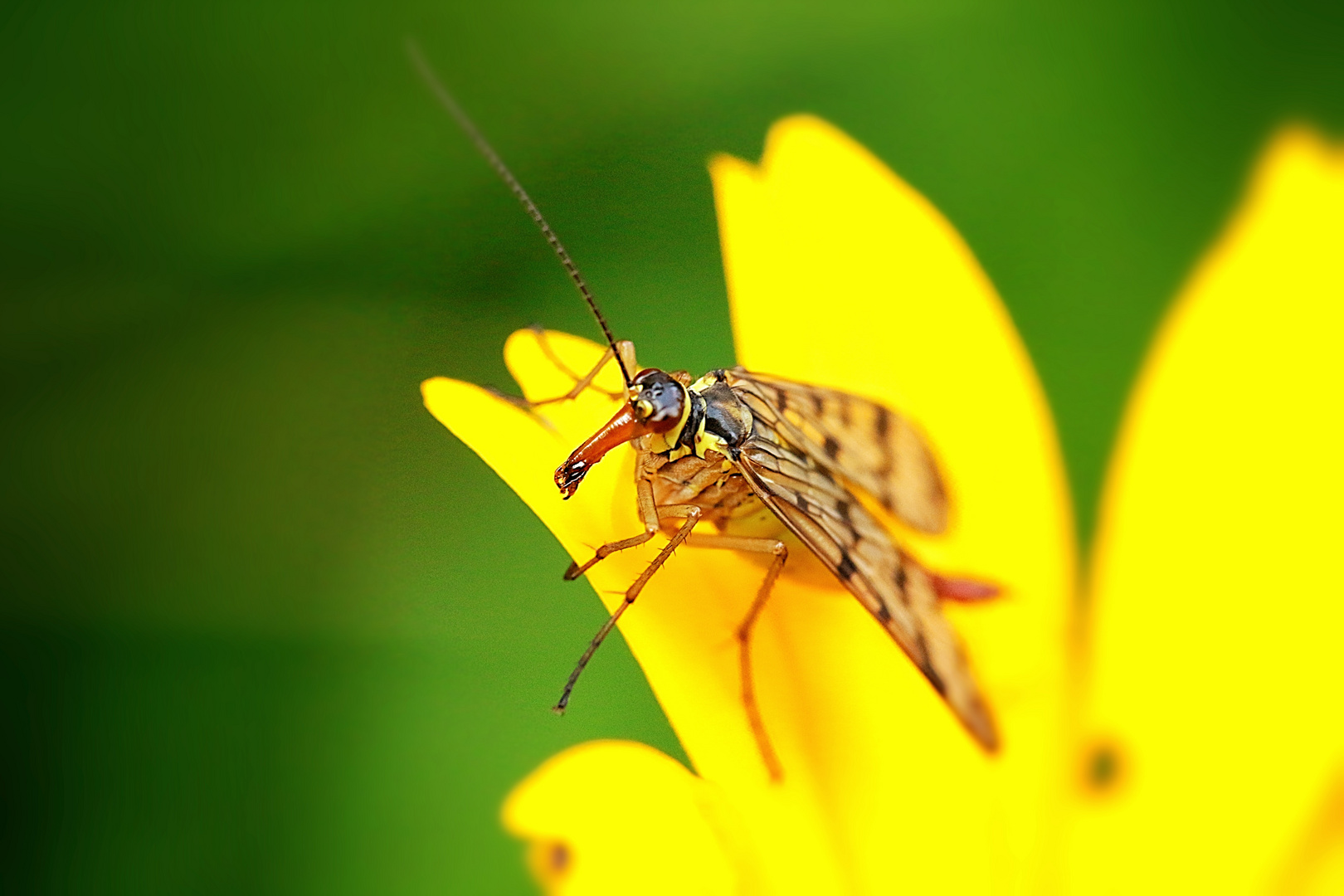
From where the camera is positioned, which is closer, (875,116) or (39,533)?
(39,533)

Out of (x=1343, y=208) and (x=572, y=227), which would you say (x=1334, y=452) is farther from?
(x=572, y=227)

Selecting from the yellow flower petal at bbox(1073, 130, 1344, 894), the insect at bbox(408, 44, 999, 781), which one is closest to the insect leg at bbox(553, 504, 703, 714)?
the insect at bbox(408, 44, 999, 781)

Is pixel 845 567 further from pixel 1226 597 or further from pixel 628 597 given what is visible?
pixel 1226 597

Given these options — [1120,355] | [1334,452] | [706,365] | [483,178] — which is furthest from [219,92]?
[1334,452]

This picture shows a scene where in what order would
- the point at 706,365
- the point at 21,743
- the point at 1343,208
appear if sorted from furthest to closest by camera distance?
the point at 1343,208 → the point at 706,365 → the point at 21,743

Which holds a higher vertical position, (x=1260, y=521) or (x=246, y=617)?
(x=246, y=617)
